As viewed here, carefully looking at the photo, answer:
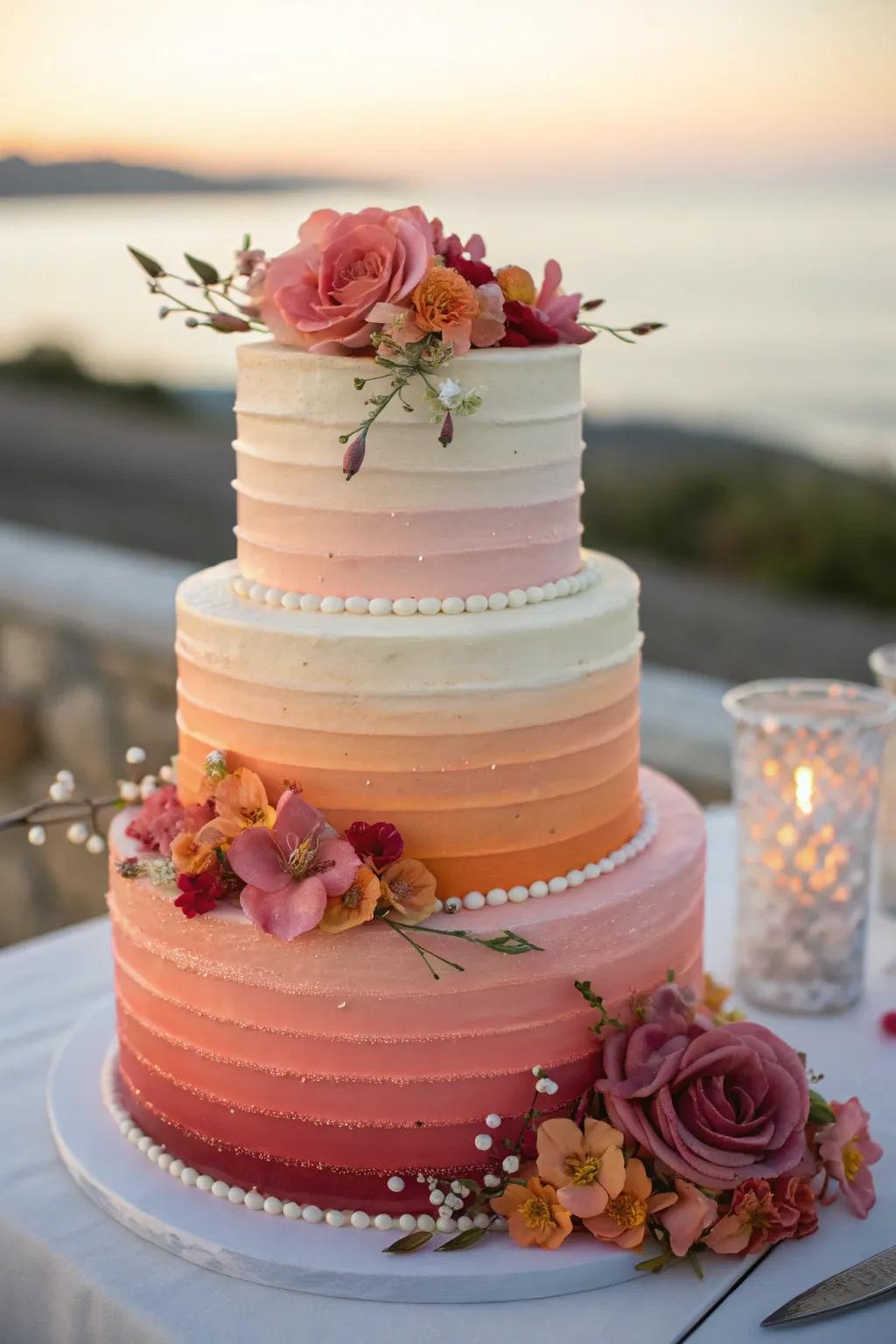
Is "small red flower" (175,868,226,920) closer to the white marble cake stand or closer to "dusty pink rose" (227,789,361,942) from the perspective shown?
"dusty pink rose" (227,789,361,942)

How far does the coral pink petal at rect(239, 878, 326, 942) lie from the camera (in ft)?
4.61

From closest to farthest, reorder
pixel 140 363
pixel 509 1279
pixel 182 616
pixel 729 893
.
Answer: pixel 509 1279
pixel 182 616
pixel 729 893
pixel 140 363

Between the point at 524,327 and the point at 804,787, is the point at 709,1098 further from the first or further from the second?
the point at 524,327

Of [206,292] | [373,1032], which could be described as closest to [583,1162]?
[373,1032]

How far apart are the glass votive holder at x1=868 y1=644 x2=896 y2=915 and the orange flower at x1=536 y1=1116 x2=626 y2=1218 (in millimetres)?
1072

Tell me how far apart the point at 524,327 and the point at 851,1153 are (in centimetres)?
103

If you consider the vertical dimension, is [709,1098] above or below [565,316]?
below

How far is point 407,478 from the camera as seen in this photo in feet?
4.88

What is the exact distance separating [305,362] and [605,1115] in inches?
35.9

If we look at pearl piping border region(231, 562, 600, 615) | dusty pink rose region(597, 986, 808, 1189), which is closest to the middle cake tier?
pearl piping border region(231, 562, 600, 615)

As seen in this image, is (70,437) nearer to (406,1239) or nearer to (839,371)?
(839,371)

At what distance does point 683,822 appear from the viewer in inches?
71.6

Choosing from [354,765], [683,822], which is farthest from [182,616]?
[683,822]

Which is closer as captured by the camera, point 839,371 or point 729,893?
point 729,893
